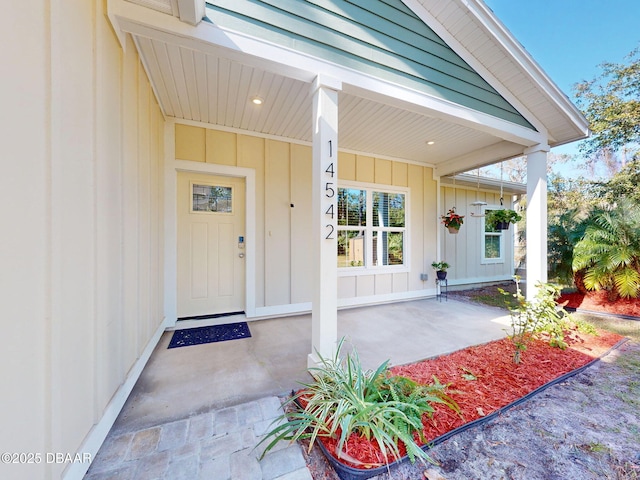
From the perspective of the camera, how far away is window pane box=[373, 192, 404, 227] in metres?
4.93

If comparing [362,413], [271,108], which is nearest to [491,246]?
[271,108]

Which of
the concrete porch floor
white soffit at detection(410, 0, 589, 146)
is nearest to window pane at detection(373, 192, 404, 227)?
the concrete porch floor

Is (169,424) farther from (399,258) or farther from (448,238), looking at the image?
(448,238)

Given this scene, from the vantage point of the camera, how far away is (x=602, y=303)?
14.1 feet

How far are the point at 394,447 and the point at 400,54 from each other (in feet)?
11.3

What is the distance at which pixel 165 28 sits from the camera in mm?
1765

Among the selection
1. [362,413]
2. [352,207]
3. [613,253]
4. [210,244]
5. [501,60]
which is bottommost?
[362,413]

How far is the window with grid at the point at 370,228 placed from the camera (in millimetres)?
4613

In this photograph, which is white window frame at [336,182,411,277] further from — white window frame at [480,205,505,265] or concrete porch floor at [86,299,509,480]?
white window frame at [480,205,505,265]

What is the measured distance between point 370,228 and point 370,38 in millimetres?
3039

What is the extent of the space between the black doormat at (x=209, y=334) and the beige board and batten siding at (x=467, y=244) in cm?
519

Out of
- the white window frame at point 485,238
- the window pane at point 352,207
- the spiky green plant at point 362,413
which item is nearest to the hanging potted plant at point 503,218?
the window pane at point 352,207

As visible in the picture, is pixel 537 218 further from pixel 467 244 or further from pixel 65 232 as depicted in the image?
pixel 65 232

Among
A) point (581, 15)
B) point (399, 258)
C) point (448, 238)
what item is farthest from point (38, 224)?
point (581, 15)
